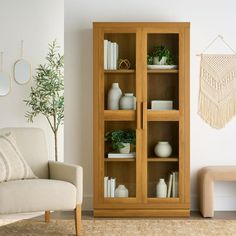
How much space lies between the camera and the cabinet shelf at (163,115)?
4.96m

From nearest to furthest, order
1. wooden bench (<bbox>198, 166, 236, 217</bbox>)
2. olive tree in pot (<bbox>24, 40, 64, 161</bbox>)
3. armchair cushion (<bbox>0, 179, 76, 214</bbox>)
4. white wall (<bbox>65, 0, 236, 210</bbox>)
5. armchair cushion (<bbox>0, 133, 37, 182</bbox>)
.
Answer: armchair cushion (<bbox>0, 179, 76, 214</bbox>) < armchair cushion (<bbox>0, 133, 37, 182</bbox>) < wooden bench (<bbox>198, 166, 236, 217</bbox>) < white wall (<bbox>65, 0, 236, 210</bbox>) < olive tree in pot (<bbox>24, 40, 64, 161</bbox>)

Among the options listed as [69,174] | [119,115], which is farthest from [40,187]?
[119,115]

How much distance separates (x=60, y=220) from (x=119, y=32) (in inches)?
69.5

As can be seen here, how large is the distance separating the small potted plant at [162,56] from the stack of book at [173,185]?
1.01 m

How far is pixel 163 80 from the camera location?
16.4ft

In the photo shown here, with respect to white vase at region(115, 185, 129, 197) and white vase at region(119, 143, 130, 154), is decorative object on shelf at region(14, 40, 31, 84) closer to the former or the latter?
white vase at region(119, 143, 130, 154)

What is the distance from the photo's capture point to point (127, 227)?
455cm

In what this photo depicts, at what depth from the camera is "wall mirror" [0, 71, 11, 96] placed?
6688mm

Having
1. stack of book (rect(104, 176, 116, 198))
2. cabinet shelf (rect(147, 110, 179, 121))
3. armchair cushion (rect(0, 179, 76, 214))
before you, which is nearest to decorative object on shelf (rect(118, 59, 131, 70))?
cabinet shelf (rect(147, 110, 179, 121))

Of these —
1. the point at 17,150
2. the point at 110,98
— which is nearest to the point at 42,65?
the point at 110,98

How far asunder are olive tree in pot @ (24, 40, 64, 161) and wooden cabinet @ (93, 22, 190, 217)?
5.17ft

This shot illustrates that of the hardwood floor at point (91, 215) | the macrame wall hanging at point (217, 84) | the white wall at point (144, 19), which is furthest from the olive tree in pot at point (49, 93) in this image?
the macrame wall hanging at point (217, 84)

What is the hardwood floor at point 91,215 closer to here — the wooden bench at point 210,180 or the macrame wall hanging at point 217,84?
the wooden bench at point 210,180

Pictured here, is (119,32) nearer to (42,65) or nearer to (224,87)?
(224,87)
